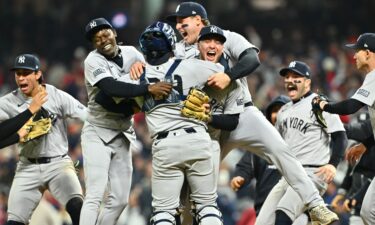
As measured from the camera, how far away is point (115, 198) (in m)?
9.25

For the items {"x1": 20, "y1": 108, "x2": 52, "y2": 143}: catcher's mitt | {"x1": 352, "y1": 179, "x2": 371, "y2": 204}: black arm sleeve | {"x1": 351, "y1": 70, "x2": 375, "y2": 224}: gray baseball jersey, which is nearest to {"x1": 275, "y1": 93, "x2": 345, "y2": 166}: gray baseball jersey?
{"x1": 351, "y1": 70, "x2": 375, "y2": 224}: gray baseball jersey

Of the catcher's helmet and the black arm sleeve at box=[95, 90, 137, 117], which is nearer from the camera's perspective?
the catcher's helmet

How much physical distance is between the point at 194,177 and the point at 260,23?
1403 cm

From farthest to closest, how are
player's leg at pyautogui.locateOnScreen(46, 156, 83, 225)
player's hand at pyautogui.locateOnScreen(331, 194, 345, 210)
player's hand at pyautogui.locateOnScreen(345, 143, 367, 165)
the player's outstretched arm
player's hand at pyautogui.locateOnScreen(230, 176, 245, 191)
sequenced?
player's hand at pyautogui.locateOnScreen(331, 194, 345, 210), player's hand at pyautogui.locateOnScreen(230, 176, 245, 191), player's hand at pyautogui.locateOnScreen(345, 143, 367, 165), player's leg at pyautogui.locateOnScreen(46, 156, 83, 225), the player's outstretched arm

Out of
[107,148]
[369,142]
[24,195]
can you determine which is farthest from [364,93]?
[24,195]

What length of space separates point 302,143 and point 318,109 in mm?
430

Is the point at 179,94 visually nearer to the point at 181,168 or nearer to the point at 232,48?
the point at 181,168

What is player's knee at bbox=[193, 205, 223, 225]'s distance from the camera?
824cm

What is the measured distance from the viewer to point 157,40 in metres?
8.45

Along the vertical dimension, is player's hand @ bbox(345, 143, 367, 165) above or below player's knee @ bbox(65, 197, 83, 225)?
above

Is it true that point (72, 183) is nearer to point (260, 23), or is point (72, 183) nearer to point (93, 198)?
point (93, 198)

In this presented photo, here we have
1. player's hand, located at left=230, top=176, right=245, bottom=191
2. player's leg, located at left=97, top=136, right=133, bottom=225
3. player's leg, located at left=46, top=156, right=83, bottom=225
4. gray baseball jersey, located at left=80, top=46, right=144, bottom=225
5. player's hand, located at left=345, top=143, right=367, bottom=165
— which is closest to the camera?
gray baseball jersey, located at left=80, top=46, right=144, bottom=225

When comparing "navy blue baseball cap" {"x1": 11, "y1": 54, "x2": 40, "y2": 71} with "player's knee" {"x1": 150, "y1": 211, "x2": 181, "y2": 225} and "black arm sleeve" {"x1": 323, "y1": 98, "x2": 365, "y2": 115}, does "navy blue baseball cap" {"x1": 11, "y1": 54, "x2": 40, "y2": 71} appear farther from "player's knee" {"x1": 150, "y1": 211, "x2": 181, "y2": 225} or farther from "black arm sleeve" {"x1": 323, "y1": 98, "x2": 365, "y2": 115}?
"black arm sleeve" {"x1": 323, "y1": 98, "x2": 365, "y2": 115}

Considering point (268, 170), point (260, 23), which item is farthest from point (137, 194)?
point (260, 23)
